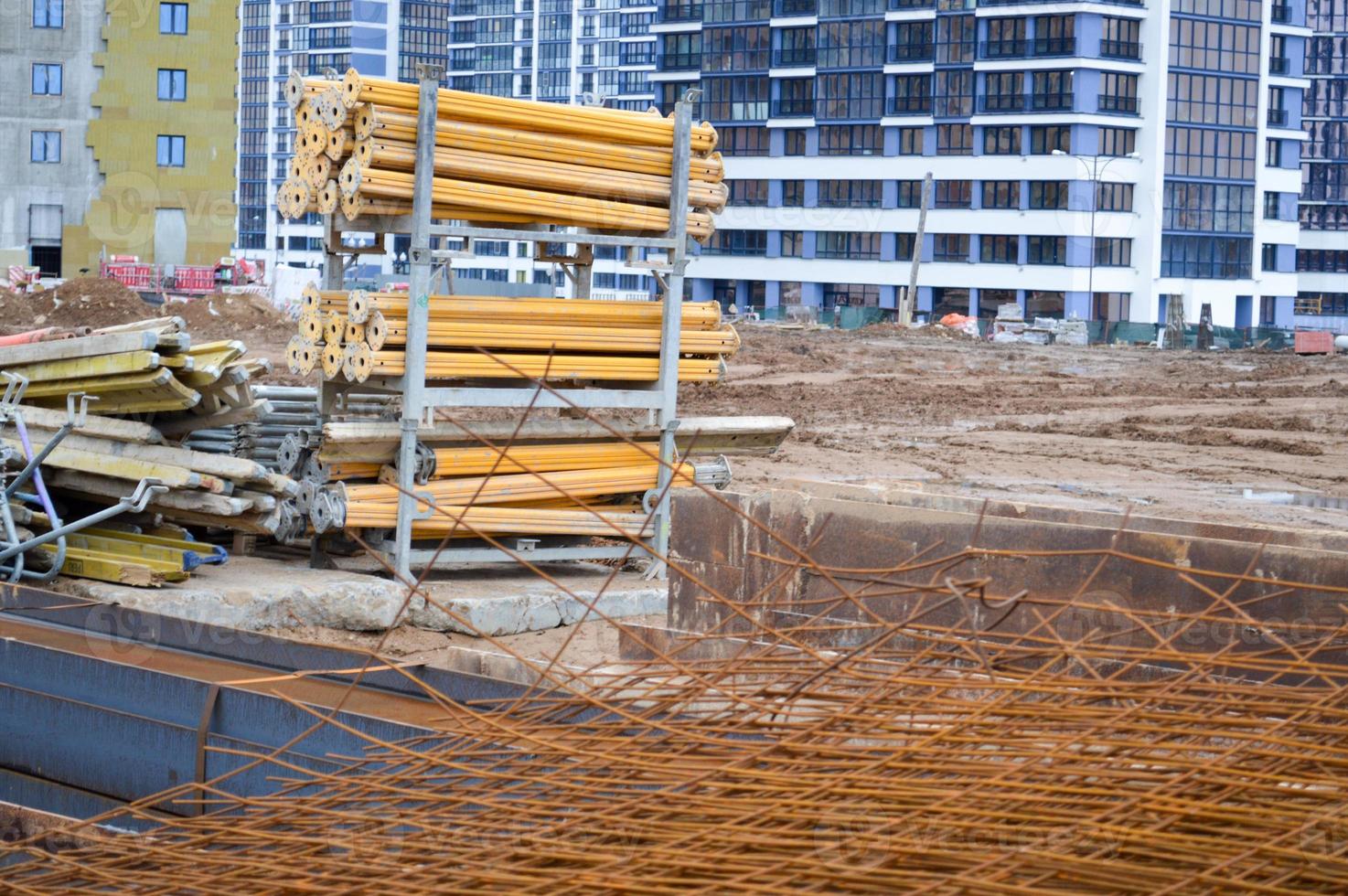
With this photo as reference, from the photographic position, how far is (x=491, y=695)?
6.66 metres

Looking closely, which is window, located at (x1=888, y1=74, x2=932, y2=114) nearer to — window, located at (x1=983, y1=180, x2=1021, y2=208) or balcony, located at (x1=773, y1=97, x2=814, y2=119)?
balcony, located at (x1=773, y1=97, x2=814, y2=119)

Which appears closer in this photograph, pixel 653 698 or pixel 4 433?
pixel 653 698

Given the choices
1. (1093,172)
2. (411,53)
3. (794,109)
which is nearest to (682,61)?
(794,109)

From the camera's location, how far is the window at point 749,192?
8906 cm

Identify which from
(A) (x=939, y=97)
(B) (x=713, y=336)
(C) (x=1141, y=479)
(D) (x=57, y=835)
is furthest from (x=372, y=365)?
(A) (x=939, y=97)

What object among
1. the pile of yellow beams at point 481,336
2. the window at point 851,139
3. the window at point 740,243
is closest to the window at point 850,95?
the window at point 851,139

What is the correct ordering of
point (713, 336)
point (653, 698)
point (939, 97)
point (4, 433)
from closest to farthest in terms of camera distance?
point (653, 698) → point (4, 433) → point (713, 336) → point (939, 97)

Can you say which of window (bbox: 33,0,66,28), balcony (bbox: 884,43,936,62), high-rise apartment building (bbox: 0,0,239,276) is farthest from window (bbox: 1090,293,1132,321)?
window (bbox: 33,0,66,28)

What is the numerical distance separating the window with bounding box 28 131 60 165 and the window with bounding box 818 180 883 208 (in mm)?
44566

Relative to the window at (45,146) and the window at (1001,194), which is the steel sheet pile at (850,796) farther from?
the window at (1001,194)

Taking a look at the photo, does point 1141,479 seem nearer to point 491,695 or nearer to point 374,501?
point 374,501

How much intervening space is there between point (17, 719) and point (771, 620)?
3.93 meters

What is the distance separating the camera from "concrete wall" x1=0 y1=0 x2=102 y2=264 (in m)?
52.3

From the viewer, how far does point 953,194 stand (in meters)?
82.8
